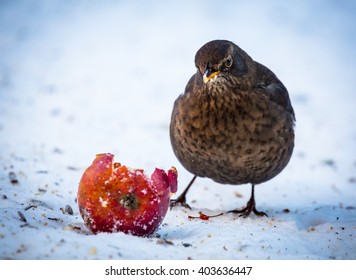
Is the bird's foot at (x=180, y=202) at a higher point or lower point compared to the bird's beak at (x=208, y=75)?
lower

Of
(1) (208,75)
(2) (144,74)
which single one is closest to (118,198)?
(1) (208,75)

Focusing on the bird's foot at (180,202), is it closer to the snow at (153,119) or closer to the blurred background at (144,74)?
the snow at (153,119)

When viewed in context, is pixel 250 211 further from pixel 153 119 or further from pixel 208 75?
pixel 153 119

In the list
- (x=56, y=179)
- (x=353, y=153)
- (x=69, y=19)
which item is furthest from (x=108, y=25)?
(x=56, y=179)

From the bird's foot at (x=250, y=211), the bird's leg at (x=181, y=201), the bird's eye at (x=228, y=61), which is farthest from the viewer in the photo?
the bird's leg at (x=181, y=201)

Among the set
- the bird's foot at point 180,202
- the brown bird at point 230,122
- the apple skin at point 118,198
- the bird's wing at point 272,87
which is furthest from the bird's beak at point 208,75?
the bird's foot at point 180,202
